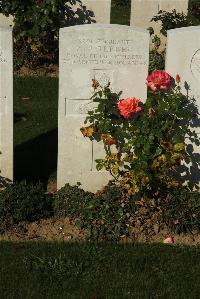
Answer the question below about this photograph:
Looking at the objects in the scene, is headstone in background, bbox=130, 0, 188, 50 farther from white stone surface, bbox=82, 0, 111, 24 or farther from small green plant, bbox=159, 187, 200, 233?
small green plant, bbox=159, 187, 200, 233

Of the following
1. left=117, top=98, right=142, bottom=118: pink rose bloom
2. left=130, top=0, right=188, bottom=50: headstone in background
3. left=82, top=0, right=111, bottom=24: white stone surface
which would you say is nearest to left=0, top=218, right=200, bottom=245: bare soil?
left=117, top=98, right=142, bottom=118: pink rose bloom

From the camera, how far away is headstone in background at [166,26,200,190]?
20.2 ft

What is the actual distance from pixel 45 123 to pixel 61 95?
9.23ft

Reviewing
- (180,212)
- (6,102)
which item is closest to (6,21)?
(6,102)

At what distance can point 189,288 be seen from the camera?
506cm

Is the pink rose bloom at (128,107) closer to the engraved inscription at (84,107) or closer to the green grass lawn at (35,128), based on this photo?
the engraved inscription at (84,107)

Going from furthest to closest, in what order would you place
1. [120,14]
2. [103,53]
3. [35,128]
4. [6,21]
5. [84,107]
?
[120,14]
[6,21]
[35,128]
[84,107]
[103,53]

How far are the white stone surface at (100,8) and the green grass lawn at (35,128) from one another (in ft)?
5.10

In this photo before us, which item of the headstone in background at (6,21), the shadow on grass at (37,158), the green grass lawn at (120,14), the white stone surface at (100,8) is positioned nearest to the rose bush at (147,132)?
the shadow on grass at (37,158)

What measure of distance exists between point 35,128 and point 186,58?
318 centimetres

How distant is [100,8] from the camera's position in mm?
11789

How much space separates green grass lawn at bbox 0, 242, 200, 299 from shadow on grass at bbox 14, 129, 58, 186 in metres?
1.57

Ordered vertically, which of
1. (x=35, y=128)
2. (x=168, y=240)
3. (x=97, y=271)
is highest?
(x=35, y=128)

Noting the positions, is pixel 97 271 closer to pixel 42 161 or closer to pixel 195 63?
pixel 195 63
